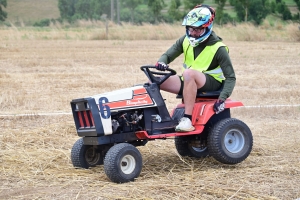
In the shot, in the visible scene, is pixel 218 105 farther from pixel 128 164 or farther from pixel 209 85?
pixel 128 164

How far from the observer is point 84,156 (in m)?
6.90

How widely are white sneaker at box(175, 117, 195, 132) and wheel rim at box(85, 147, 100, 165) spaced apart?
990 mm

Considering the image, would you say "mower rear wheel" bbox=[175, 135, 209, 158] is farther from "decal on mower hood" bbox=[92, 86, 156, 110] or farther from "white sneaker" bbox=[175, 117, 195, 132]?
"decal on mower hood" bbox=[92, 86, 156, 110]

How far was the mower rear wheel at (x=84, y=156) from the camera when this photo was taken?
685 centimetres

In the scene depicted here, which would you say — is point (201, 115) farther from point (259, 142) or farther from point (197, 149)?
point (259, 142)

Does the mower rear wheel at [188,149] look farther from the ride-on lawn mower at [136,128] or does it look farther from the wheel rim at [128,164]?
the wheel rim at [128,164]

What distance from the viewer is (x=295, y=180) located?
6.27m

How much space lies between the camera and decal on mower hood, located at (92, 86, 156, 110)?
6438mm

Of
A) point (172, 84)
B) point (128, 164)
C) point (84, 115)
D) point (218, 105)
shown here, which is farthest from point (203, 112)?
point (84, 115)

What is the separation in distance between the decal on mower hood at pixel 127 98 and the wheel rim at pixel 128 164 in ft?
1.77

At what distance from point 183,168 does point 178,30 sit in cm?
2534

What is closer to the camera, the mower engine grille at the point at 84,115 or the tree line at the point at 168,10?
the mower engine grille at the point at 84,115

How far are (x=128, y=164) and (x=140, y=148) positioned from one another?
1648 millimetres

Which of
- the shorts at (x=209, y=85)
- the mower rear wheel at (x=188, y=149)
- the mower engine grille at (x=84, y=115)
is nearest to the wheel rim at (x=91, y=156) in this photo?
the mower engine grille at (x=84, y=115)
